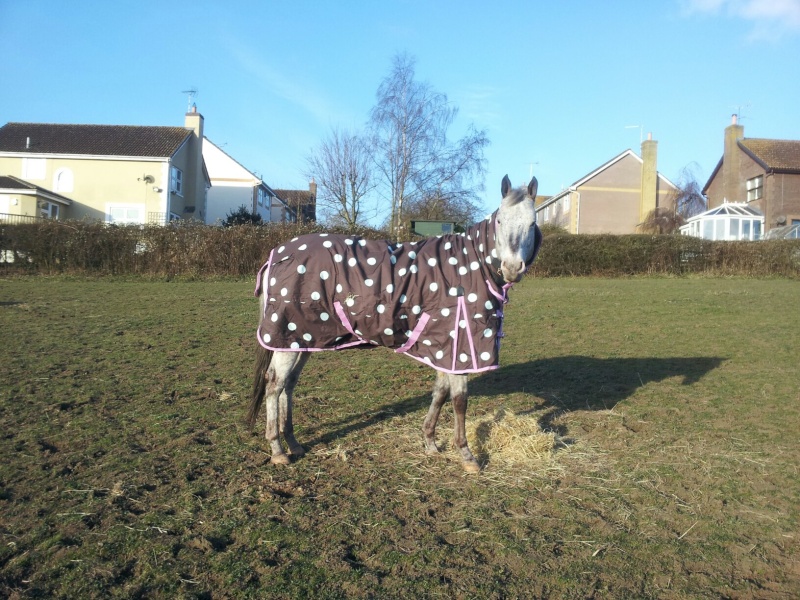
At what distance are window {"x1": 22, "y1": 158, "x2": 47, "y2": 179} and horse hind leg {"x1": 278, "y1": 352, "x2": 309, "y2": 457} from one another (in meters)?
36.9

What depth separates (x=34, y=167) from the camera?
35.4m

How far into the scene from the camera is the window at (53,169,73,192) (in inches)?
1393

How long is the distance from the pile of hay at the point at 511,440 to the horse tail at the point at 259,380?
1834 millimetres

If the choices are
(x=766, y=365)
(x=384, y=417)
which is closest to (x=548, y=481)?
(x=384, y=417)

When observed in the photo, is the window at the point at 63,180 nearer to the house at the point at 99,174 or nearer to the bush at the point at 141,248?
the house at the point at 99,174

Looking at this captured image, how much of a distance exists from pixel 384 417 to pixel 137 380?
2.99 meters

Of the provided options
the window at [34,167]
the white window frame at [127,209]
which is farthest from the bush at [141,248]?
the window at [34,167]

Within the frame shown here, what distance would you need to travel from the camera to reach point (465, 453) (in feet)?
15.7

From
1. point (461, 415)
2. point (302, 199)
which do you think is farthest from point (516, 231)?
point (302, 199)

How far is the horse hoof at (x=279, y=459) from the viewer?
185 inches

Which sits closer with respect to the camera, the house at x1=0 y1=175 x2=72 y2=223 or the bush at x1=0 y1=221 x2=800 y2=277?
Answer: the bush at x1=0 y1=221 x2=800 y2=277

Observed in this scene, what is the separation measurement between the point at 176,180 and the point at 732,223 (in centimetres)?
3652

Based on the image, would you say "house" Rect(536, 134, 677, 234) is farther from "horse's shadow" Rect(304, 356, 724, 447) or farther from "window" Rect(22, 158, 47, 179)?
"horse's shadow" Rect(304, 356, 724, 447)

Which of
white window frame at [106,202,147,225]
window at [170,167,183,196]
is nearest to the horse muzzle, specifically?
white window frame at [106,202,147,225]
